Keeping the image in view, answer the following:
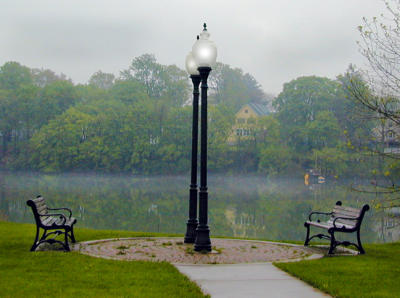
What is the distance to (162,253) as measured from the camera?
9.18m

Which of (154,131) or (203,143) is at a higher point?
(154,131)

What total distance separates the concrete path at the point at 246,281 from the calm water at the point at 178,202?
36.1ft

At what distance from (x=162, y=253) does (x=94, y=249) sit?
133cm

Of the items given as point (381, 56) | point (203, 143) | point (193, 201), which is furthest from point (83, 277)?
point (381, 56)

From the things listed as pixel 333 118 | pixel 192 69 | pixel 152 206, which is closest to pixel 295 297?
pixel 192 69

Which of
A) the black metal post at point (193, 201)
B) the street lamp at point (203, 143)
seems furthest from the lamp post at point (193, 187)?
the street lamp at point (203, 143)

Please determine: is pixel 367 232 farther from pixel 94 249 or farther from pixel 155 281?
pixel 155 281

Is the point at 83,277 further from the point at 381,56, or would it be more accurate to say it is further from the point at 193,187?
the point at 381,56

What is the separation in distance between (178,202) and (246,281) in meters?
34.7

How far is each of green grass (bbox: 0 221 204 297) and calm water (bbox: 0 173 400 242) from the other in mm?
12151

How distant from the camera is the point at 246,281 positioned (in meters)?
6.75

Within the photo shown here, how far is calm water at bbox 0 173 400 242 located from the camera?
28.3 meters

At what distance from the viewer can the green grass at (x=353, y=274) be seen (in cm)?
634

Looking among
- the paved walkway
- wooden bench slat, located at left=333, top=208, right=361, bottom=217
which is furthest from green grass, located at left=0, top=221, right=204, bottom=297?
wooden bench slat, located at left=333, top=208, right=361, bottom=217
